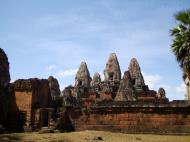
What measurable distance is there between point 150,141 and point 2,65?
1738cm

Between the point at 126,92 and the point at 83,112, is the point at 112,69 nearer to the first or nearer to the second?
the point at 126,92

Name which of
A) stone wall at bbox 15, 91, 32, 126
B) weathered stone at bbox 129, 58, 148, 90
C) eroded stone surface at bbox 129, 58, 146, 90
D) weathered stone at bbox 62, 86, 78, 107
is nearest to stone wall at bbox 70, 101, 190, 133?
weathered stone at bbox 62, 86, 78, 107

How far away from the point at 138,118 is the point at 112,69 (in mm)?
24193

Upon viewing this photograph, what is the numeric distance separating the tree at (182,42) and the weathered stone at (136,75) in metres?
21.7

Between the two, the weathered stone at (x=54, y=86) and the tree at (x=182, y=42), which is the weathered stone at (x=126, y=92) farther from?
the tree at (x=182, y=42)

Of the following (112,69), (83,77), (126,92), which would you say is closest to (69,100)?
(126,92)

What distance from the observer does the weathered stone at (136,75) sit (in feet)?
132

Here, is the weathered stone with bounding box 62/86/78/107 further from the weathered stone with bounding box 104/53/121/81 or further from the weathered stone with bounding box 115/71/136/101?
the weathered stone with bounding box 104/53/121/81

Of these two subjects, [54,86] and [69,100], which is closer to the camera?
[69,100]

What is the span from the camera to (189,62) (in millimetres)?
17344

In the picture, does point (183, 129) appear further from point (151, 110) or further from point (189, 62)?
point (189, 62)

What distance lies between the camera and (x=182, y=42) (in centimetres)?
1770

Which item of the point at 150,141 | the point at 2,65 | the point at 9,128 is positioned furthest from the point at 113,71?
the point at 150,141

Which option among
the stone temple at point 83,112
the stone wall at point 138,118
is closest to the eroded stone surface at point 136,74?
the stone temple at point 83,112
